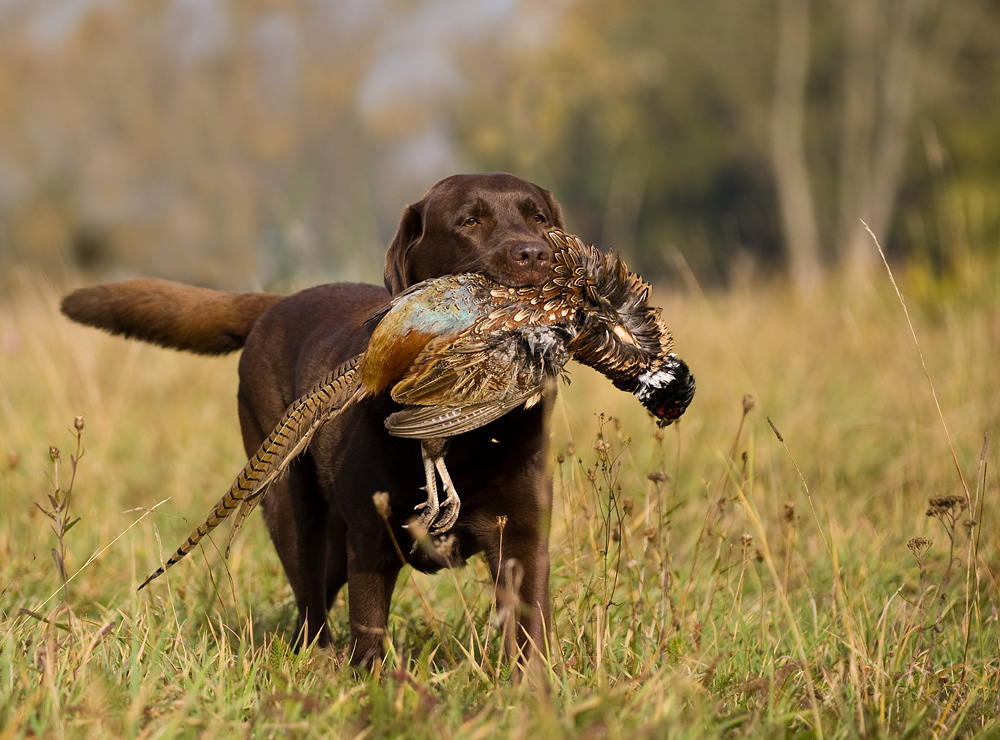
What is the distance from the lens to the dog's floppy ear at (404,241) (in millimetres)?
3102

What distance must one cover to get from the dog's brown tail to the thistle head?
1810mm

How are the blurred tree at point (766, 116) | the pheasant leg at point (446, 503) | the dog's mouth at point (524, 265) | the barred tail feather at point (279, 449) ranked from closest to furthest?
the barred tail feather at point (279, 449), the pheasant leg at point (446, 503), the dog's mouth at point (524, 265), the blurred tree at point (766, 116)

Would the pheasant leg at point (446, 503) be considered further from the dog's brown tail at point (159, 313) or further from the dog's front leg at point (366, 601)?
the dog's brown tail at point (159, 313)

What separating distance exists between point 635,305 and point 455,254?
745 millimetres

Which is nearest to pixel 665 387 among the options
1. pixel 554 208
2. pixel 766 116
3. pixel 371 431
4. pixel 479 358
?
pixel 479 358

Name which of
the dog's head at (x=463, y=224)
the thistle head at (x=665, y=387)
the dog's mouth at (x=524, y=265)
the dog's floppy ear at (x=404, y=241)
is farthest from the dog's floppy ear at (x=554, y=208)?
the thistle head at (x=665, y=387)

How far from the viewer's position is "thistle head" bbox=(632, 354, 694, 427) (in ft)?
7.73

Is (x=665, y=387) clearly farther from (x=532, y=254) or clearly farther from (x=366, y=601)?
(x=366, y=601)

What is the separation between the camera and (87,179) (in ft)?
47.4

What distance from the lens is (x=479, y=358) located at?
216 centimetres

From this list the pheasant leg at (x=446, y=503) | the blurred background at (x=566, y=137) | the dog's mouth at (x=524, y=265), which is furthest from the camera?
the blurred background at (x=566, y=137)

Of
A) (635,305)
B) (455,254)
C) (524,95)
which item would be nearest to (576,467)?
(455,254)

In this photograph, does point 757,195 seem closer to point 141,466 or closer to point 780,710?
point 141,466

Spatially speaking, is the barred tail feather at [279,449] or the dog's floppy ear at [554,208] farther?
the dog's floppy ear at [554,208]
